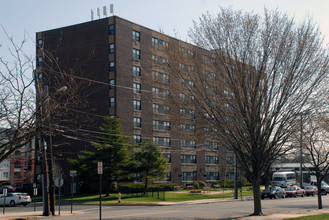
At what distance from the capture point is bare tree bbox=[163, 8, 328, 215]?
20906 millimetres

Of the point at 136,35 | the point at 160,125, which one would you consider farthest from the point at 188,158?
the point at 136,35

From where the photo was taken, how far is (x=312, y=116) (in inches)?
845

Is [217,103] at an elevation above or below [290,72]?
below

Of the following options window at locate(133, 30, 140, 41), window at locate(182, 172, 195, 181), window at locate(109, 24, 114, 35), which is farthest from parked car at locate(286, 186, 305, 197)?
window at locate(109, 24, 114, 35)

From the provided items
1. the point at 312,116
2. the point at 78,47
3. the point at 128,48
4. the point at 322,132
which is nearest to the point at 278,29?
the point at 312,116

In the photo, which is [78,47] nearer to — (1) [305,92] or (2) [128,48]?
(2) [128,48]

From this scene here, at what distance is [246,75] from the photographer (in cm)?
2175

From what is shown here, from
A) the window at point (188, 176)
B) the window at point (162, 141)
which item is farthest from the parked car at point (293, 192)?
the window at point (188, 176)

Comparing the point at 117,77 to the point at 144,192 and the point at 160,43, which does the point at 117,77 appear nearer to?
the point at 144,192

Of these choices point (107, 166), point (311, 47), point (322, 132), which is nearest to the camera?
point (311, 47)

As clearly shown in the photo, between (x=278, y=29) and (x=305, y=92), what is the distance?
11.8 ft

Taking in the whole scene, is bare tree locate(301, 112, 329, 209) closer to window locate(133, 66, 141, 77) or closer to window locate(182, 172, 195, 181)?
window locate(133, 66, 141, 77)

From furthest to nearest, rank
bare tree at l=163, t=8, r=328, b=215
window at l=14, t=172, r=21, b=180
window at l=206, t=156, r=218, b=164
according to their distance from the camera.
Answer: window at l=14, t=172, r=21, b=180 → window at l=206, t=156, r=218, b=164 → bare tree at l=163, t=8, r=328, b=215

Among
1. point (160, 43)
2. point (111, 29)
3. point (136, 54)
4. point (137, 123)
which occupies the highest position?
point (111, 29)
